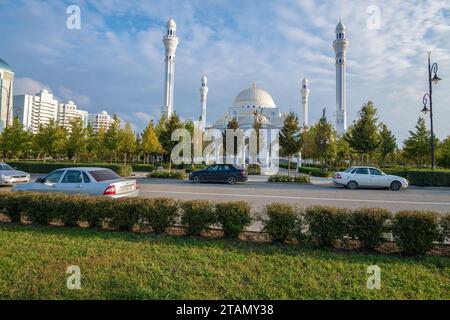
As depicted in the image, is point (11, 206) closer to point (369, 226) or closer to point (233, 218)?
point (233, 218)

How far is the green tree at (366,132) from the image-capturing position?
26766mm

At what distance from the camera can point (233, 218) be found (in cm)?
600

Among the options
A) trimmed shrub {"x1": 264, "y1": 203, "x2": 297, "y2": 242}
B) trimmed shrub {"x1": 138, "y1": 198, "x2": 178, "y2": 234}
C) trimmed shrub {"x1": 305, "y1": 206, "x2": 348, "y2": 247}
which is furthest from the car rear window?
trimmed shrub {"x1": 305, "y1": 206, "x2": 348, "y2": 247}

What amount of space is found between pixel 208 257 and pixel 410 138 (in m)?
35.5

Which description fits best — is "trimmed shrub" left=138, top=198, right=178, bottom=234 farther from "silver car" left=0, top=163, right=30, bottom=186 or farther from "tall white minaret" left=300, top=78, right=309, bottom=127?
"tall white minaret" left=300, top=78, right=309, bottom=127

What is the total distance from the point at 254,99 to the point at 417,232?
78452 millimetres

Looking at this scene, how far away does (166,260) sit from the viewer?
4727 millimetres

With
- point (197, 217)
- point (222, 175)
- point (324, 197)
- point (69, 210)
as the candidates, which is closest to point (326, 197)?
point (324, 197)

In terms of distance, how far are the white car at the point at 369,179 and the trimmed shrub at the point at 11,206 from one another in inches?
682

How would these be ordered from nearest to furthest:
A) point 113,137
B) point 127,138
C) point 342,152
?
point 113,137 → point 127,138 → point 342,152

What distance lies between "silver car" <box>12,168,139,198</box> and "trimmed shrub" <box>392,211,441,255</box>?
7.54 metres

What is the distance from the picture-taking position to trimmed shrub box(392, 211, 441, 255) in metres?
5.13

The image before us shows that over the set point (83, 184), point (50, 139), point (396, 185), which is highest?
point (50, 139)
